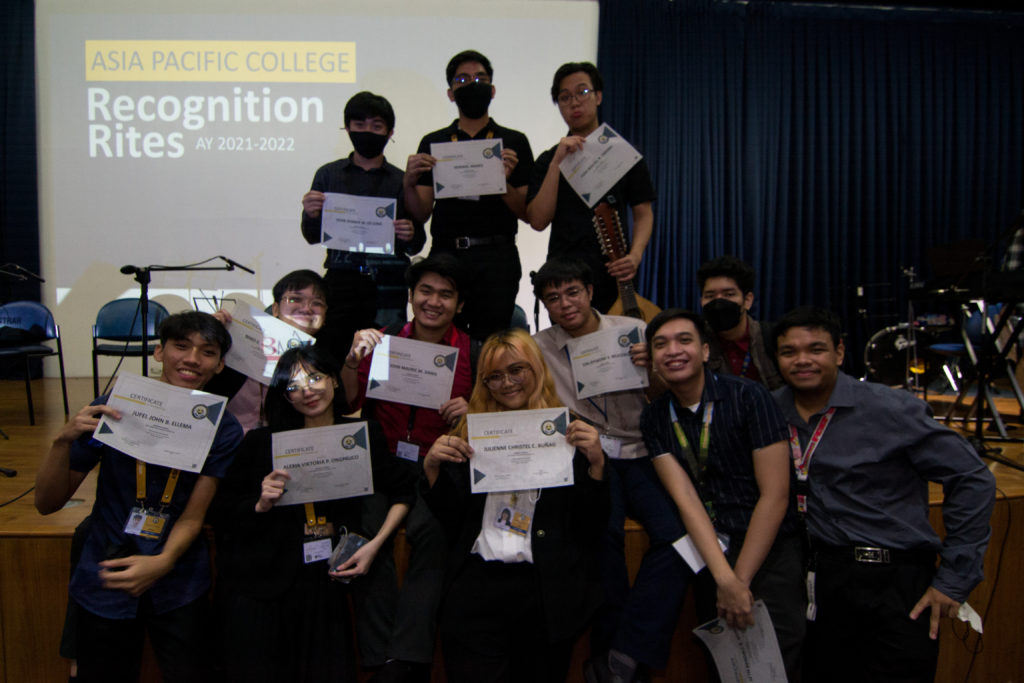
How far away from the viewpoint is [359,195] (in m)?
2.73

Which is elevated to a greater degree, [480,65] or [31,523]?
[480,65]

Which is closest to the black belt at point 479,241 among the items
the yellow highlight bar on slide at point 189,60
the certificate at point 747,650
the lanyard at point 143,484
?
the lanyard at point 143,484

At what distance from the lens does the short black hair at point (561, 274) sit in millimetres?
2322

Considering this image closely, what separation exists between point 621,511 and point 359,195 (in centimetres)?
180

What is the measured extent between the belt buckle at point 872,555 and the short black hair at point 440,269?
166 cm

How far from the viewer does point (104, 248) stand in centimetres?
592

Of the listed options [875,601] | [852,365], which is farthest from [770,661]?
[852,365]

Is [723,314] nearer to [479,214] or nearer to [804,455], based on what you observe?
[804,455]

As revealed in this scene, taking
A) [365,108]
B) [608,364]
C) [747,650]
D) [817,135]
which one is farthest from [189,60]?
[817,135]

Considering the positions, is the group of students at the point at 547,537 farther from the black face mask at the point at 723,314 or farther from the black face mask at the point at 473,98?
the black face mask at the point at 473,98

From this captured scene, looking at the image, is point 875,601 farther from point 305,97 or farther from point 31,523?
point 305,97

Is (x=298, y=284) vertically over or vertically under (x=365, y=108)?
under

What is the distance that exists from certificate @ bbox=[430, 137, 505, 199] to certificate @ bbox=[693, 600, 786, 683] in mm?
1849

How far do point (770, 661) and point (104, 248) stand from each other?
6.67 meters
